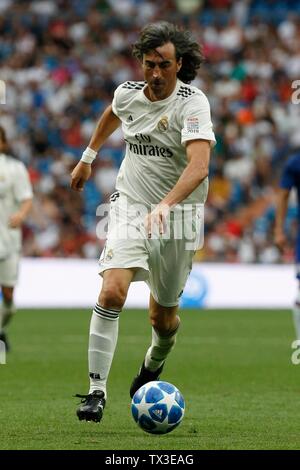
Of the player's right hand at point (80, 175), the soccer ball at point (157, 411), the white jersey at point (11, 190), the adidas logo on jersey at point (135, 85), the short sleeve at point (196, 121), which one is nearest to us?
the soccer ball at point (157, 411)

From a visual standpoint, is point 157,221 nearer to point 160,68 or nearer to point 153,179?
point 153,179

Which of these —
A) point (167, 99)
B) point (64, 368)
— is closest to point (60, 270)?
point (64, 368)

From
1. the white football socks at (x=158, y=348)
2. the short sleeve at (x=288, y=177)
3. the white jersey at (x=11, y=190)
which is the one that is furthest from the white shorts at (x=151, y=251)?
the white jersey at (x=11, y=190)

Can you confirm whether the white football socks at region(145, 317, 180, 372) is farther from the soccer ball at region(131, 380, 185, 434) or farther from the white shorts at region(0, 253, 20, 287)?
the white shorts at region(0, 253, 20, 287)

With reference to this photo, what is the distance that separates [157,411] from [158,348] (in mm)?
1562

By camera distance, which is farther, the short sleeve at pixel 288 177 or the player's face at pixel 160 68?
the short sleeve at pixel 288 177

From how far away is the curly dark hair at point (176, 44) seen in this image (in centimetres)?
732

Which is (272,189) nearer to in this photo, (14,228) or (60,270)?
(60,270)

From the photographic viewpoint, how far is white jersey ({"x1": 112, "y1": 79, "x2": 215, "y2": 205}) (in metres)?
7.47

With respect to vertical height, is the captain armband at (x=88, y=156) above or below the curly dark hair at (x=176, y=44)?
below

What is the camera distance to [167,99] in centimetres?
752

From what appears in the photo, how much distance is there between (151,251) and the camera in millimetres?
7551

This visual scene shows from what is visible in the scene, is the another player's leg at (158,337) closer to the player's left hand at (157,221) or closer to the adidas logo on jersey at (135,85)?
the player's left hand at (157,221)

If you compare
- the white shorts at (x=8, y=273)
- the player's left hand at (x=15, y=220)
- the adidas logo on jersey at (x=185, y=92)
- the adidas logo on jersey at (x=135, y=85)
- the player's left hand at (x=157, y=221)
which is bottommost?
the white shorts at (x=8, y=273)
